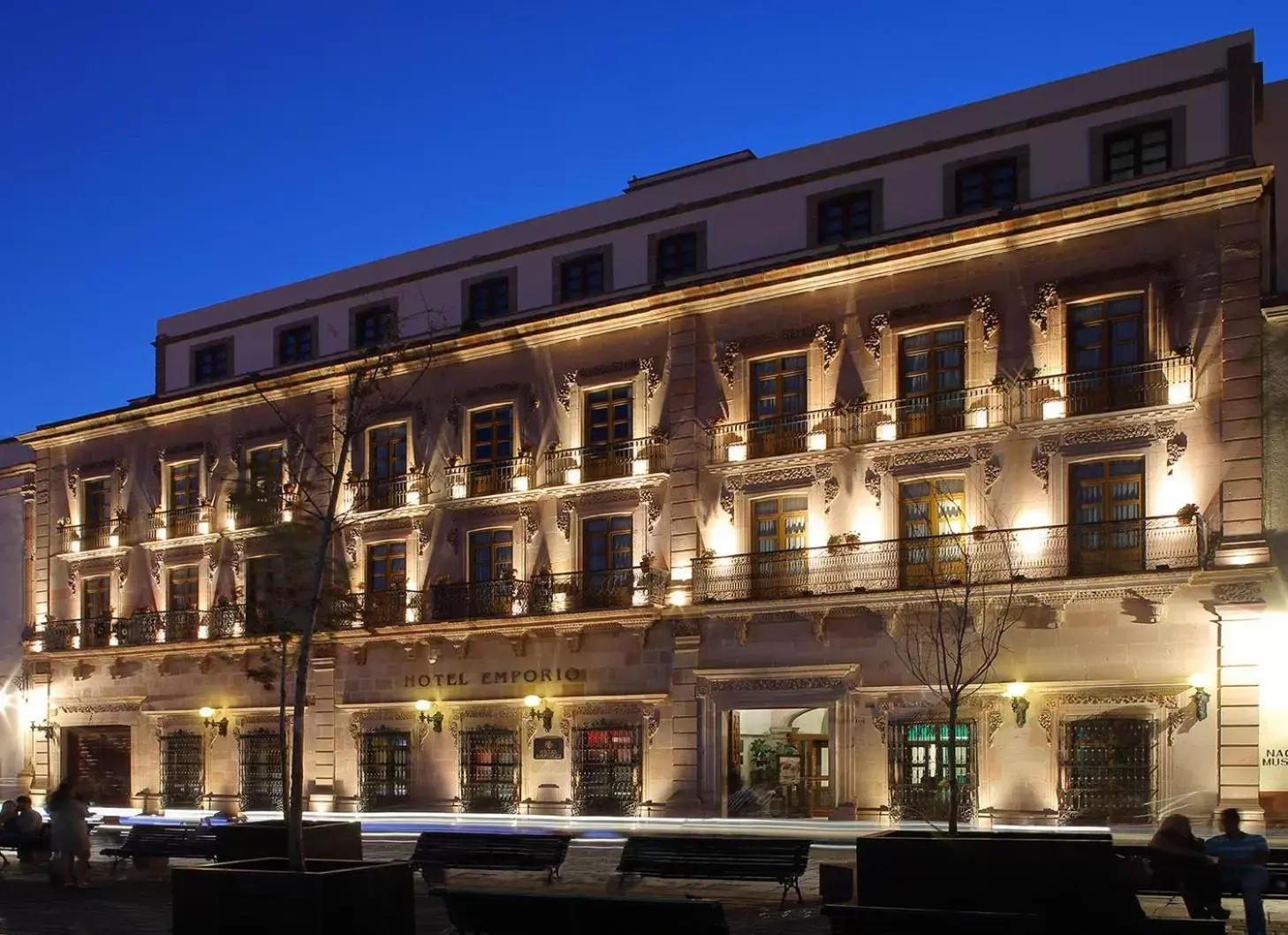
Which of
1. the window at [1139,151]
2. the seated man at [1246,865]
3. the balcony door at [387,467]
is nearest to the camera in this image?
the seated man at [1246,865]

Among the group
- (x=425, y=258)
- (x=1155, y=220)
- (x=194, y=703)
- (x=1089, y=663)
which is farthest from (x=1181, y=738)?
(x=194, y=703)

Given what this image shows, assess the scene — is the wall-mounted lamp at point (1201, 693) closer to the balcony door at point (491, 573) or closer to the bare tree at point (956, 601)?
the bare tree at point (956, 601)

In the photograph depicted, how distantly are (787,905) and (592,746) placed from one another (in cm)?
1526

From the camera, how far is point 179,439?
41969 millimetres

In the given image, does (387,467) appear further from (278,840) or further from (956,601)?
(278,840)

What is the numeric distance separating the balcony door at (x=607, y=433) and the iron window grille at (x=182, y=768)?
14.1 metres

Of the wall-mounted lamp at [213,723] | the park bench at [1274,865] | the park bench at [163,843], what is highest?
the park bench at [1274,865]

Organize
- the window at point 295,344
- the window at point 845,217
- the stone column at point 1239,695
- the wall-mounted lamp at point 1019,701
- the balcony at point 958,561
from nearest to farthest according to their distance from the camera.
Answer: the stone column at point 1239,695 → the balcony at point 958,561 → the wall-mounted lamp at point 1019,701 → the window at point 845,217 → the window at point 295,344

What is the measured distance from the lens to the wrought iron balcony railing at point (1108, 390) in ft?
88.4

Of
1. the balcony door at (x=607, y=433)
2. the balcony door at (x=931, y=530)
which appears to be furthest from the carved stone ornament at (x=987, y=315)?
the balcony door at (x=607, y=433)

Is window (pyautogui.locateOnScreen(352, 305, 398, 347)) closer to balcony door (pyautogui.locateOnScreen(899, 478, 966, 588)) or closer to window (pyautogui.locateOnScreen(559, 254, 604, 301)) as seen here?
window (pyautogui.locateOnScreen(559, 254, 604, 301))

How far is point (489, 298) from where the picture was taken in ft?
124

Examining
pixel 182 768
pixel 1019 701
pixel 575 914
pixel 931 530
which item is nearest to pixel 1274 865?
pixel 575 914

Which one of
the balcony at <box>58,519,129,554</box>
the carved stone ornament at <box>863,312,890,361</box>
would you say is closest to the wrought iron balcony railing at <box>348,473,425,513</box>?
the balcony at <box>58,519,129,554</box>
